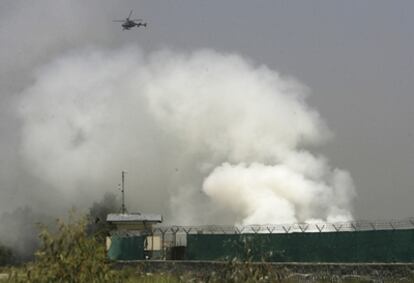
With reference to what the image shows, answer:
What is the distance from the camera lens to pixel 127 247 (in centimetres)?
6781

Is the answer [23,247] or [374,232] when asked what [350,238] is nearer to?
[374,232]

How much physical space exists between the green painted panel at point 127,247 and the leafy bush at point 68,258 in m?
51.5

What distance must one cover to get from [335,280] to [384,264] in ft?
10.4

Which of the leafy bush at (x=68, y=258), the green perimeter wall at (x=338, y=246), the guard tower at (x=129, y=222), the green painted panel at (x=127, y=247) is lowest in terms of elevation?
the leafy bush at (x=68, y=258)

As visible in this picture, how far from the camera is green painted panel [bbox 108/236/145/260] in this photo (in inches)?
2643

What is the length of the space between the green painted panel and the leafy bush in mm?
51528

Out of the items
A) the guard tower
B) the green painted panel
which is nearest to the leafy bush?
the green painted panel

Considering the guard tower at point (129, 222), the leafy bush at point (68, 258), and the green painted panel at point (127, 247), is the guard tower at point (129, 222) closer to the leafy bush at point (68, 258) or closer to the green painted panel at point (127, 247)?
the green painted panel at point (127, 247)

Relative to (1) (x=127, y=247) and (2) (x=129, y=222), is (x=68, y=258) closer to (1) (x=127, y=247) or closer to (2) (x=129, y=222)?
(1) (x=127, y=247)

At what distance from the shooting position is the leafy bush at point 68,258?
1537 centimetres

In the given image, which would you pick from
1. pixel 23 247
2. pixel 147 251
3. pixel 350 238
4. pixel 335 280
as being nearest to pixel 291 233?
pixel 350 238

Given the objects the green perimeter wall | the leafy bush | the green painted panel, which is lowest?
the leafy bush

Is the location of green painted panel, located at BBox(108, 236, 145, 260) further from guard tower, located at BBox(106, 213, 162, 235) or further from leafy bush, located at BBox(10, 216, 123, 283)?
leafy bush, located at BBox(10, 216, 123, 283)

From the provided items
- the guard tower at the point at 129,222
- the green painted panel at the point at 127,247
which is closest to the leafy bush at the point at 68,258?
the green painted panel at the point at 127,247
